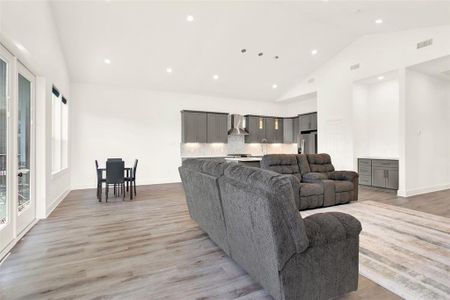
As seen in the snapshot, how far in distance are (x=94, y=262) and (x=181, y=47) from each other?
5.10 meters

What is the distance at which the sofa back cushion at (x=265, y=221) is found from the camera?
1.47 meters

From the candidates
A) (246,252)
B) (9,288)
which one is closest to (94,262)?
(9,288)

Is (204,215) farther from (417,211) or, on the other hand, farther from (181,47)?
(181,47)

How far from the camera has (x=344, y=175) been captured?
16.3 ft

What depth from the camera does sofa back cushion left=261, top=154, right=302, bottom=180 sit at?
4887mm

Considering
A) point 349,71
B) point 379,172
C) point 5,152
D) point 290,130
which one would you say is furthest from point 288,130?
point 5,152

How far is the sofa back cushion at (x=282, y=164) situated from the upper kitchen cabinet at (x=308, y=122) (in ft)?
12.4

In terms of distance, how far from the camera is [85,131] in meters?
6.92

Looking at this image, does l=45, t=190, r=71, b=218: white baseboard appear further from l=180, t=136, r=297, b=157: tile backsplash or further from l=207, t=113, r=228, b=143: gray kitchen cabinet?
l=207, t=113, r=228, b=143: gray kitchen cabinet

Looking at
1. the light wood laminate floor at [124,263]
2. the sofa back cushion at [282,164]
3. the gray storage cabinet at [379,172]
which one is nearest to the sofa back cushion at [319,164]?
the sofa back cushion at [282,164]

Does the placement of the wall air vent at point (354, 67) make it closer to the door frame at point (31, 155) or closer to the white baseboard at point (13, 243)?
the door frame at point (31, 155)

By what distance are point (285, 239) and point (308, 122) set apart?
7755 mm

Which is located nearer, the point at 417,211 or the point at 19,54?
the point at 19,54

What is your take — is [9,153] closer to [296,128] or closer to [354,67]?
[354,67]
